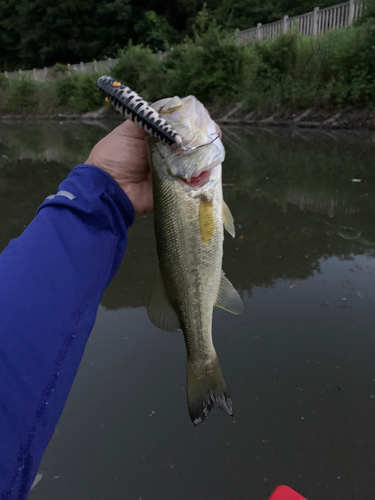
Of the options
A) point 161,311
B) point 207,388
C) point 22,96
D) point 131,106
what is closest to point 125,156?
point 131,106

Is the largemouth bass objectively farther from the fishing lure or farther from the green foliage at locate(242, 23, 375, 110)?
the green foliage at locate(242, 23, 375, 110)

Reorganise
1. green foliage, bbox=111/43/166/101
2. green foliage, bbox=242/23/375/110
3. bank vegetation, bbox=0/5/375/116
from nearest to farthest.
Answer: green foliage, bbox=242/23/375/110, bank vegetation, bbox=0/5/375/116, green foliage, bbox=111/43/166/101

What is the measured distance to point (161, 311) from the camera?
162cm

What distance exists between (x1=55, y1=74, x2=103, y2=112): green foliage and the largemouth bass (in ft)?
75.8

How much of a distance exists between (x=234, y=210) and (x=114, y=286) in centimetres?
A: 227

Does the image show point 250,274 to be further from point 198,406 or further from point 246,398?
point 198,406

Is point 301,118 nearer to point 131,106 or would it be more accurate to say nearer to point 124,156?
point 124,156

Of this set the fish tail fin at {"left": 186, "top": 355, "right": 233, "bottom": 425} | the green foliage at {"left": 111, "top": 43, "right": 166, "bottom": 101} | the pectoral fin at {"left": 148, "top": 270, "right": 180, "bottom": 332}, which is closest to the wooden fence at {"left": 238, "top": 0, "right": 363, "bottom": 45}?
the green foliage at {"left": 111, "top": 43, "right": 166, "bottom": 101}

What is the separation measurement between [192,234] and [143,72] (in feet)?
68.9

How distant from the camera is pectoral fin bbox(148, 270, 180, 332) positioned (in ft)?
5.28

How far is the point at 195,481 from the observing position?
1872 mm

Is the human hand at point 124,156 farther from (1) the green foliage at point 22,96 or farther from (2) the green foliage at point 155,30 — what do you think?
(2) the green foliage at point 155,30

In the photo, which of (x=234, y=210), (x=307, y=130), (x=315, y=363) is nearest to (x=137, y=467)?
(x=315, y=363)

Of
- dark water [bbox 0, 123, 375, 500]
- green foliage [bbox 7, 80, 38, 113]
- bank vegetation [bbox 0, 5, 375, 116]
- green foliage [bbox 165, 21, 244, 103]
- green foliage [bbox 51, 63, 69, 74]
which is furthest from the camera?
green foliage [bbox 51, 63, 69, 74]
